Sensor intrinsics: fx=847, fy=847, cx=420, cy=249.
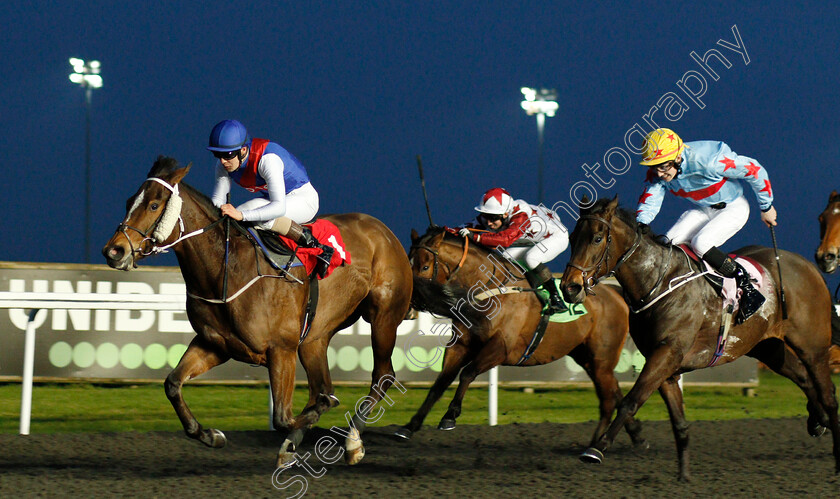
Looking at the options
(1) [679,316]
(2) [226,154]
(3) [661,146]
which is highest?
(3) [661,146]

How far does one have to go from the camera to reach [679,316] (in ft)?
14.7

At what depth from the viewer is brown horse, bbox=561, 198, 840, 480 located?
166 inches

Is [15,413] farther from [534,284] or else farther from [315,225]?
[534,284]

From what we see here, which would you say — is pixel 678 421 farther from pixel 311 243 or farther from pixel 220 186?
pixel 220 186

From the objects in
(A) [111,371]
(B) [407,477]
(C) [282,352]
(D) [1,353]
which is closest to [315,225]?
(C) [282,352]

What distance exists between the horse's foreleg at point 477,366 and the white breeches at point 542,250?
63cm

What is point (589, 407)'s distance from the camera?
7.82 meters

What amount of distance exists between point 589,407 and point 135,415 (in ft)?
13.0

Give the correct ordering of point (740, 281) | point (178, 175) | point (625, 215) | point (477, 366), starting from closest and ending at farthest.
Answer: point (178, 175) → point (625, 215) → point (740, 281) → point (477, 366)

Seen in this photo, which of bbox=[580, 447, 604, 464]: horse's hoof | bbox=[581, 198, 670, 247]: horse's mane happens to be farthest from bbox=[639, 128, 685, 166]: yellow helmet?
bbox=[580, 447, 604, 464]: horse's hoof

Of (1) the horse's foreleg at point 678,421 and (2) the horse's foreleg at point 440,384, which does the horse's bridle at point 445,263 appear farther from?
(1) the horse's foreleg at point 678,421

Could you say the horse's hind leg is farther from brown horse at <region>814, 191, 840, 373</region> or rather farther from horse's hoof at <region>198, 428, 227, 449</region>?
horse's hoof at <region>198, 428, 227, 449</region>

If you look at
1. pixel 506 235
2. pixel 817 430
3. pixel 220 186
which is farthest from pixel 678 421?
pixel 220 186

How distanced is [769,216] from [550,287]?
145 cm
